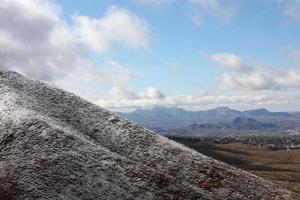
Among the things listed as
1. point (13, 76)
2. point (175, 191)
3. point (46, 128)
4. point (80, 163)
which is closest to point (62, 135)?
point (46, 128)

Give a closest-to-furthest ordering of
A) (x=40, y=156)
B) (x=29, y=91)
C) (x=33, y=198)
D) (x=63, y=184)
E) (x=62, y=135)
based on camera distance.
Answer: (x=33, y=198) → (x=63, y=184) → (x=40, y=156) → (x=62, y=135) → (x=29, y=91)

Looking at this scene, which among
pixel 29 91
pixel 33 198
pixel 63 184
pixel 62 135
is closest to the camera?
pixel 33 198

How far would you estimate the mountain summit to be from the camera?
4438 cm

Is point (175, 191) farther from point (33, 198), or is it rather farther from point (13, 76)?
point (13, 76)

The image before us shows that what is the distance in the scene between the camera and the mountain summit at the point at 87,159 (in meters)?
44.4

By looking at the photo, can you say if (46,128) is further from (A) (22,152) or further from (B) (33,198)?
(B) (33,198)

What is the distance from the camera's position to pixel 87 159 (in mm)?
48938

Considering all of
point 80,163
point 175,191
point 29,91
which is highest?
point 29,91

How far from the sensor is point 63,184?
43844 mm

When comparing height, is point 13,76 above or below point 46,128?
above

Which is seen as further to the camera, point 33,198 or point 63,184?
point 63,184

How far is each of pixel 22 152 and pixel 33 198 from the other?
9000mm

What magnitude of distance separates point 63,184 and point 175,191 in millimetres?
12268

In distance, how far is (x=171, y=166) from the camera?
58125 millimetres
